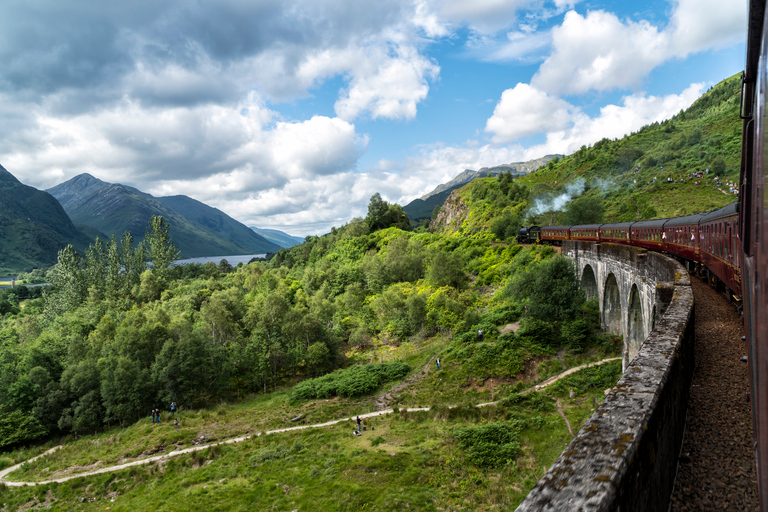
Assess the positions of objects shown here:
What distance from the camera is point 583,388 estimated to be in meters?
25.0

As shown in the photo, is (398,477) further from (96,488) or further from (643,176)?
(643,176)

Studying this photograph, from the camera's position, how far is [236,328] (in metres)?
50.6

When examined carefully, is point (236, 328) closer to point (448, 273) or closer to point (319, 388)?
point (319, 388)

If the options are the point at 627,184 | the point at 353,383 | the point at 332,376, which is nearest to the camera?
the point at 353,383

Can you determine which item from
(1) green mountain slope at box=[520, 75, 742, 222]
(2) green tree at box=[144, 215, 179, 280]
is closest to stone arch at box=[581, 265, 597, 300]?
(1) green mountain slope at box=[520, 75, 742, 222]

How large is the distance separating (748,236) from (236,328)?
5299 centimetres

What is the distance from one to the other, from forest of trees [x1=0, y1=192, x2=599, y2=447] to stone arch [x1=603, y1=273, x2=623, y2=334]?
1817 mm

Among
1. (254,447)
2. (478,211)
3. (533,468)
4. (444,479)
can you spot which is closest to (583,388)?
(533,468)

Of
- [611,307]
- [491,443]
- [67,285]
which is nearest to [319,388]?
[491,443]

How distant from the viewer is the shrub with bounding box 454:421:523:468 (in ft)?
64.2

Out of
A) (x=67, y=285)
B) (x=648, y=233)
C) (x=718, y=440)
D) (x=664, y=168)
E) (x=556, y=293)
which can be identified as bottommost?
(x=67, y=285)

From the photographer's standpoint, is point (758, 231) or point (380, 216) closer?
point (758, 231)

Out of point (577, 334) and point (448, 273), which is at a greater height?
point (448, 273)

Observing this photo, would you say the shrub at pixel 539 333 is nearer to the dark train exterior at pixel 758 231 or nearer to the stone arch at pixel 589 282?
the stone arch at pixel 589 282
